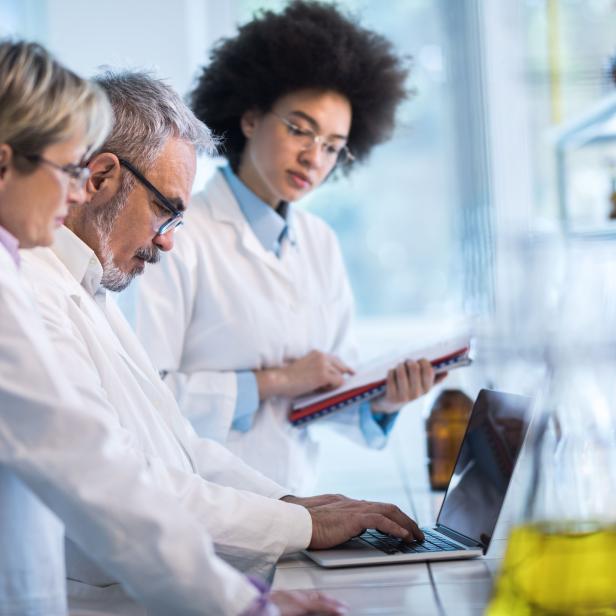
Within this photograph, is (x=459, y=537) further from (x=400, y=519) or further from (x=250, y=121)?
(x=250, y=121)

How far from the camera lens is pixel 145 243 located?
A: 160 centimetres

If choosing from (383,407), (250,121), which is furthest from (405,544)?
(250,121)

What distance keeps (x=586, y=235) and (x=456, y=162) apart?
2591 millimetres

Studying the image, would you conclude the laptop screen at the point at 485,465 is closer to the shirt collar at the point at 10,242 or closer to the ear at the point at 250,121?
the shirt collar at the point at 10,242

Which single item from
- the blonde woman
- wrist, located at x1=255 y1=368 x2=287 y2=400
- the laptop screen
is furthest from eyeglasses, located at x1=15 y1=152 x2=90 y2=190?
wrist, located at x1=255 y1=368 x2=287 y2=400

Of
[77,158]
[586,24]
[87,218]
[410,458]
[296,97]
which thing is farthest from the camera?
[586,24]

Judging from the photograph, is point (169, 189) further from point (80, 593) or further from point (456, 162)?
point (456, 162)

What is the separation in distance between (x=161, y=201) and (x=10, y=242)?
53 cm

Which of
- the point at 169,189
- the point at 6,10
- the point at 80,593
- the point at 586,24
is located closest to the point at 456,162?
the point at 586,24

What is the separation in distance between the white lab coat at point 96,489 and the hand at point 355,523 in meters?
0.37

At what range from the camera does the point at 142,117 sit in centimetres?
159

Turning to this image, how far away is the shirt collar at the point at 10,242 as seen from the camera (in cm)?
106

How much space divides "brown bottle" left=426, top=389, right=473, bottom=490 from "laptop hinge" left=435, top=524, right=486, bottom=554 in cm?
48

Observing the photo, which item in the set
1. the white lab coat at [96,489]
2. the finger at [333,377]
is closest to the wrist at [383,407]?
the finger at [333,377]
